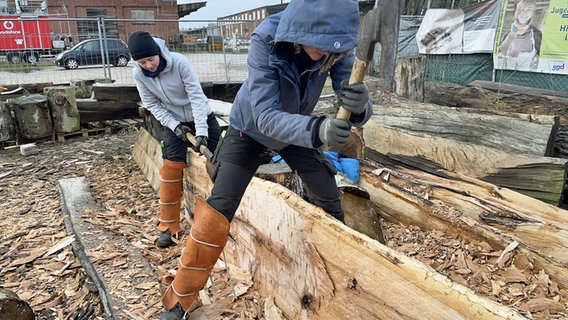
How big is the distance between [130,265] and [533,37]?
29.8 feet

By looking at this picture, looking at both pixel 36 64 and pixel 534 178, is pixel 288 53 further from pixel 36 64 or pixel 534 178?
pixel 36 64

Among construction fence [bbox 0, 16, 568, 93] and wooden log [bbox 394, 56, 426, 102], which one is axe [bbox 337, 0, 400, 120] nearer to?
wooden log [bbox 394, 56, 426, 102]

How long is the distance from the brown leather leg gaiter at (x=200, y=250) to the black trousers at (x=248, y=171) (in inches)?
2.4

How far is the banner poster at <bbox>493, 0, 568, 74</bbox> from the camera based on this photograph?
27.5 ft

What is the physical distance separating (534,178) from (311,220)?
2533 mm

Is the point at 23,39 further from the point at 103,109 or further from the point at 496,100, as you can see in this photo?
the point at 496,100

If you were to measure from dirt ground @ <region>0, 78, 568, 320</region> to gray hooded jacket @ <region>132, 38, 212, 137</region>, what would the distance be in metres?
1.13

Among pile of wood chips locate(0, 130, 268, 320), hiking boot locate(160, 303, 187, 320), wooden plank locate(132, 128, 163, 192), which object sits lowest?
pile of wood chips locate(0, 130, 268, 320)

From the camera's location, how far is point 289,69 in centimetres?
215

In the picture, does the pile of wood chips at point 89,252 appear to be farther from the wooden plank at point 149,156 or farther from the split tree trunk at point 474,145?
the split tree trunk at point 474,145

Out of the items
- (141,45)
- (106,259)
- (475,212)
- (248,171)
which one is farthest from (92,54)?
(475,212)

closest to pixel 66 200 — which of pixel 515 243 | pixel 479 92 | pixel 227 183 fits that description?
pixel 227 183

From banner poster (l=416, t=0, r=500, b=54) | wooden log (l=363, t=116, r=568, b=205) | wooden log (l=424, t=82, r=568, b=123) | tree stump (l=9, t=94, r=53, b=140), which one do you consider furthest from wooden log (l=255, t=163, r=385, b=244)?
banner poster (l=416, t=0, r=500, b=54)

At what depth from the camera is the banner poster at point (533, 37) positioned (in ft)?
27.5
